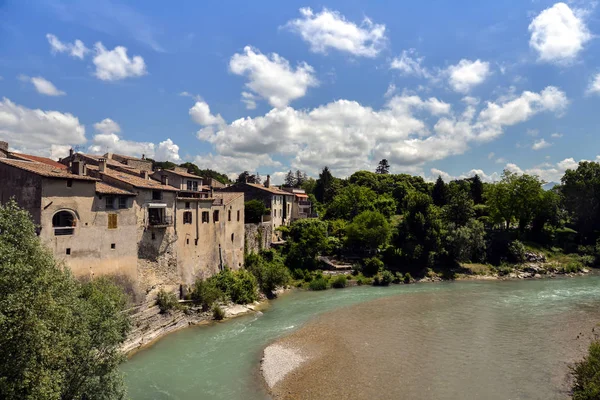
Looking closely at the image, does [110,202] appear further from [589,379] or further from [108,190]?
[589,379]

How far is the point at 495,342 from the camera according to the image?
25906mm

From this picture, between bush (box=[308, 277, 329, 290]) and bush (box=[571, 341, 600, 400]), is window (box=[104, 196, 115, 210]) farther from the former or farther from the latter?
bush (box=[571, 341, 600, 400])

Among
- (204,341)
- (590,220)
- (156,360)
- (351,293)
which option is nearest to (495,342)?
(351,293)

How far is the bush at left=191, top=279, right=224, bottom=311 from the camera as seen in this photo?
31.1 m

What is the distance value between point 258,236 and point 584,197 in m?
61.2

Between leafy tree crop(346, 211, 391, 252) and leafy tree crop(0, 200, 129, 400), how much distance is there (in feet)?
131

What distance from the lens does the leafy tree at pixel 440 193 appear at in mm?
86000

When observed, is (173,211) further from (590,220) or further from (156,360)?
(590,220)

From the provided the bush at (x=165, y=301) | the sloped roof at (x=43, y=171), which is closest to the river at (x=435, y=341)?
the bush at (x=165, y=301)

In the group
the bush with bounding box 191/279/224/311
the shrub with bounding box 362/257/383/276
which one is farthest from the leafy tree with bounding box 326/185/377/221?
the bush with bounding box 191/279/224/311

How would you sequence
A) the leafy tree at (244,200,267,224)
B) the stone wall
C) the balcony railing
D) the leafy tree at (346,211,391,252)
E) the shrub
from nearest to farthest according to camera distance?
1. the balcony railing
2. the stone wall
3. the leafy tree at (244,200,267,224)
4. the shrub
5. the leafy tree at (346,211,391,252)

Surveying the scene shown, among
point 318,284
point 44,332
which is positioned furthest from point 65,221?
point 318,284

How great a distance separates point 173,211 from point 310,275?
806 inches

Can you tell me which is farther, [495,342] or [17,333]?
[495,342]
